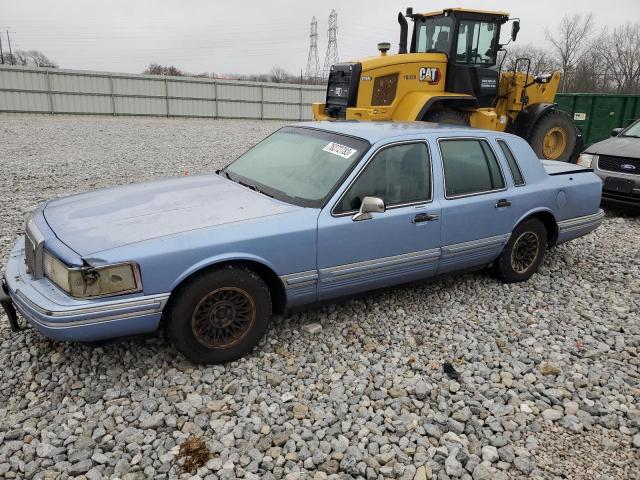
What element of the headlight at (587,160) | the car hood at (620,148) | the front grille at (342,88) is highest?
the front grille at (342,88)

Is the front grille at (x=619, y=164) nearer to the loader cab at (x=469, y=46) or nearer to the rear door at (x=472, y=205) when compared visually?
the loader cab at (x=469, y=46)

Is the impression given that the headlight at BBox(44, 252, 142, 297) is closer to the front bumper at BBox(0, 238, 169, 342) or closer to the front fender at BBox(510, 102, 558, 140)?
the front bumper at BBox(0, 238, 169, 342)

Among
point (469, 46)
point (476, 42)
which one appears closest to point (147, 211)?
point (469, 46)

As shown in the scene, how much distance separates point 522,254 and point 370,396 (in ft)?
8.55

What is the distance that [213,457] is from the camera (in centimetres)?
265

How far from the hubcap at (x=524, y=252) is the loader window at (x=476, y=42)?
5640 mm

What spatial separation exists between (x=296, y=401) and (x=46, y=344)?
6.09 ft

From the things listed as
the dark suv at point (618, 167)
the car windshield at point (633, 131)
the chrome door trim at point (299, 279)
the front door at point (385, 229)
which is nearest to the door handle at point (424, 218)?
the front door at point (385, 229)

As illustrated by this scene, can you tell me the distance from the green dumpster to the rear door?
39.3 ft

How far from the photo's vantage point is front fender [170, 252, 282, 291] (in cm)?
310

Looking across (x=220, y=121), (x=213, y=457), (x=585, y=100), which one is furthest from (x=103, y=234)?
(x=220, y=121)

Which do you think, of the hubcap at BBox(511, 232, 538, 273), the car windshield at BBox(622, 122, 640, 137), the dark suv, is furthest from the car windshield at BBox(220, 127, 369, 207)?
the car windshield at BBox(622, 122, 640, 137)

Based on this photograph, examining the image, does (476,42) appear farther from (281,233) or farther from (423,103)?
(281,233)

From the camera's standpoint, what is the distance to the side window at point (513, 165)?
15.5 feet
